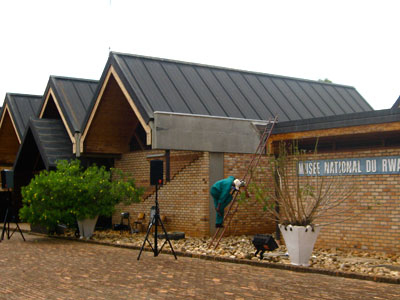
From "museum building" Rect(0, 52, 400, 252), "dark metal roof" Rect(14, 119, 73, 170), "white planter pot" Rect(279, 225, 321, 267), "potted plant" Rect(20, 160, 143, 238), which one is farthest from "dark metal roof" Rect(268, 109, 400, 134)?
"dark metal roof" Rect(14, 119, 73, 170)

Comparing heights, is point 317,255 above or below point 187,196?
below

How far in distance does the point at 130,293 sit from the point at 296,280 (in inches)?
122

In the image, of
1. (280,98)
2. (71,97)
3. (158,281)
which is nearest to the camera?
(158,281)

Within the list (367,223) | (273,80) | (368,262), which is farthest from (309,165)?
(273,80)

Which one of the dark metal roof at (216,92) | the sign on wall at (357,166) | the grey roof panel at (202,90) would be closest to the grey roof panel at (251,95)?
the dark metal roof at (216,92)

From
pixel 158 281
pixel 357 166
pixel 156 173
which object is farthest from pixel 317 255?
pixel 158 281

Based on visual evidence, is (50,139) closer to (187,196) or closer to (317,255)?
(187,196)

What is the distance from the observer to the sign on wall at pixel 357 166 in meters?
14.5

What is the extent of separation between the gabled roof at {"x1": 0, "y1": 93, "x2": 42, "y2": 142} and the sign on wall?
17.4 meters

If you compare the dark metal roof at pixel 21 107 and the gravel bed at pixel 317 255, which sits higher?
the dark metal roof at pixel 21 107

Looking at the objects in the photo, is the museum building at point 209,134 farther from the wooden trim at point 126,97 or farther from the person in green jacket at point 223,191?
the person in green jacket at point 223,191

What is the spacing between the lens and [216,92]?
2170 cm

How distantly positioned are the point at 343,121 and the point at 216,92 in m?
7.25

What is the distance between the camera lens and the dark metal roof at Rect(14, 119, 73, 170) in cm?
2367
